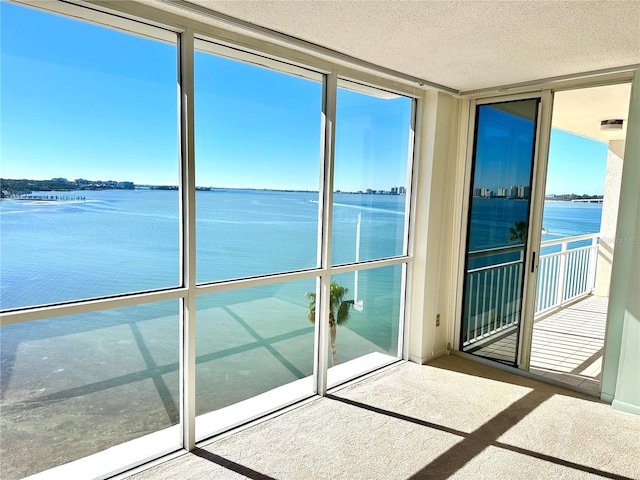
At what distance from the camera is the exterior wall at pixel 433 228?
368cm

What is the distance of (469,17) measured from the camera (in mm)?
2010

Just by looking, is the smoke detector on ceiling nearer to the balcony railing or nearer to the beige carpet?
the balcony railing

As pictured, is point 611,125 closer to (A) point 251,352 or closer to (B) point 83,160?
(A) point 251,352

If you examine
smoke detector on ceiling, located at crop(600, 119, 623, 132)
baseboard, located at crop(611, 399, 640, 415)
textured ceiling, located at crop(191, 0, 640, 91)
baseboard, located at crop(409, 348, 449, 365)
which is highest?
textured ceiling, located at crop(191, 0, 640, 91)

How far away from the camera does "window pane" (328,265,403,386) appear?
3402mm

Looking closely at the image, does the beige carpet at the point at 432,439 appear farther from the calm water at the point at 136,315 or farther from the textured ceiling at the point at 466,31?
the textured ceiling at the point at 466,31

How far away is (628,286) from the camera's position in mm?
2975

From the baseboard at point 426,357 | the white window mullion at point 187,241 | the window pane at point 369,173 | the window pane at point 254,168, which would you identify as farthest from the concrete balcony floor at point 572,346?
the white window mullion at point 187,241

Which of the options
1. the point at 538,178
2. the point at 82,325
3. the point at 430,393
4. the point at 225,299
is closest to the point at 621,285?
the point at 538,178

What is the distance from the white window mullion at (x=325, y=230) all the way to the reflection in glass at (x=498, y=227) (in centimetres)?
155

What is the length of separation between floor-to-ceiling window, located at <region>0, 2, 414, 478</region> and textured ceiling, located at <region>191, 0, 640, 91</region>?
0.44 metres

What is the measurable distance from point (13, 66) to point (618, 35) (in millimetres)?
2925

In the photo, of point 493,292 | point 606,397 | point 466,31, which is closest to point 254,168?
point 466,31

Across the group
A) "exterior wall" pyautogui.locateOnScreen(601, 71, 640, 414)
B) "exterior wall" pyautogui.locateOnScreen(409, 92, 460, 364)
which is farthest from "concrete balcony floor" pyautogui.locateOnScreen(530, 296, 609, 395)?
"exterior wall" pyautogui.locateOnScreen(409, 92, 460, 364)
